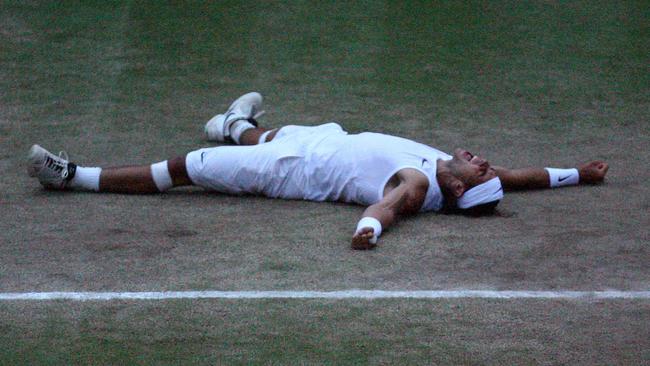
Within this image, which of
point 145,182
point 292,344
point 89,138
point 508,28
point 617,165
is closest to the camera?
point 292,344

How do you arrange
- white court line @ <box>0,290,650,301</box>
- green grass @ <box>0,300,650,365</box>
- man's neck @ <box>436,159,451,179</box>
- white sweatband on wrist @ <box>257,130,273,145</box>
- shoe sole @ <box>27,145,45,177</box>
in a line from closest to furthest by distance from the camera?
green grass @ <box>0,300,650,365</box>, white court line @ <box>0,290,650,301</box>, man's neck @ <box>436,159,451,179</box>, shoe sole @ <box>27,145,45,177</box>, white sweatband on wrist @ <box>257,130,273,145</box>

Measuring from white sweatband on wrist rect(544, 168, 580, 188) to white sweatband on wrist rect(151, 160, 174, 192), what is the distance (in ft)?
8.51

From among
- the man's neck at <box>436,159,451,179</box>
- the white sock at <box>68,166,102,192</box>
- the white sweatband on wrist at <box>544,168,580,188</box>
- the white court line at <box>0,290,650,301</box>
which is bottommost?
the white sock at <box>68,166,102,192</box>

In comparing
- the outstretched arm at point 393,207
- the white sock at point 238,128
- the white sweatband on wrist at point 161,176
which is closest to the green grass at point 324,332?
the outstretched arm at point 393,207

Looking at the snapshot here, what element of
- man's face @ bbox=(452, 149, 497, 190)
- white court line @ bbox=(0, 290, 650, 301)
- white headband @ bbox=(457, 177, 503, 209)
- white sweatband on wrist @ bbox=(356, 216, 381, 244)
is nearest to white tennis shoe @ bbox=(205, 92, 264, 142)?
man's face @ bbox=(452, 149, 497, 190)

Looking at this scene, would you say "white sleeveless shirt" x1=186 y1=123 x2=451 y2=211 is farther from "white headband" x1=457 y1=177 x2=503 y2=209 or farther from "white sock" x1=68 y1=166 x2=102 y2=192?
"white sock" x1=68 y1=166 x2=102 y2=192

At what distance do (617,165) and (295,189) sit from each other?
8.25 ft

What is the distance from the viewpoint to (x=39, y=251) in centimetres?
647

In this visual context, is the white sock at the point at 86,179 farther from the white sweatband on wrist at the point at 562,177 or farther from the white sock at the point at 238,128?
the white sweatband on wrist at the point at 562,177

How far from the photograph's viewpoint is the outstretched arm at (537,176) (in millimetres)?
7793

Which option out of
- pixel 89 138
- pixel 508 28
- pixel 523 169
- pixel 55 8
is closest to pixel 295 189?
pixel 523 169

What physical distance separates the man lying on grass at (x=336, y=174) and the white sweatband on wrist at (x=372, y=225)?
258 millimetres

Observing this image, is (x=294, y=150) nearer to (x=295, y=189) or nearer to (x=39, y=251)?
(x=295, y=189)

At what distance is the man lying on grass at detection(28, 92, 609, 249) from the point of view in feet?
23.6
